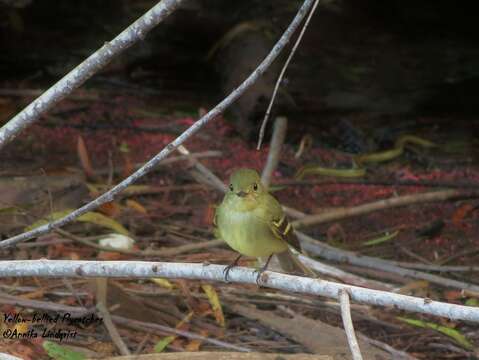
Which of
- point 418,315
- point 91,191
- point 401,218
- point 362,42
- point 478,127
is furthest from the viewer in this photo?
point 362,42

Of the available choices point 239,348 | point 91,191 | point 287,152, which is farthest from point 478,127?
point 239,348

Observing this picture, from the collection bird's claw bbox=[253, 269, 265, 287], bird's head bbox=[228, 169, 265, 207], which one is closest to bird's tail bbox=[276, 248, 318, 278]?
bird's head bbox=[228, 169, 265, 207]

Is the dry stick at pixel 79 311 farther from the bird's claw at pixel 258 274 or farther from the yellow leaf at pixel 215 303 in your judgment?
the bird's claw at pixel 258 274

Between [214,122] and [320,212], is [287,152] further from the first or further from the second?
[320,212]

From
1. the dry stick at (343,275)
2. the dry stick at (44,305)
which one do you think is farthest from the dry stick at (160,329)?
the dry stick at (343,275)

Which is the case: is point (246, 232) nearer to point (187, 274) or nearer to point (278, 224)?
point (278, 224)

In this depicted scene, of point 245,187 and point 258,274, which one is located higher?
point 245,187

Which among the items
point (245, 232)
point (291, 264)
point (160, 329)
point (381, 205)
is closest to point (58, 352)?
Answer: point (160, 329)
